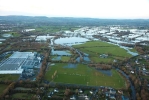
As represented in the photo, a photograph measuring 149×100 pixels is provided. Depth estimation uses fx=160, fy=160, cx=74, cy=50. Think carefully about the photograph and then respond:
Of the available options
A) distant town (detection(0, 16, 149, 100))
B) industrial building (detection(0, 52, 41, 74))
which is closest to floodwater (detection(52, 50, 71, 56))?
distant town (detection(0, 16, 149, 100))

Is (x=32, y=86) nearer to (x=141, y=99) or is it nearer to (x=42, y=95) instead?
(x=42, y=95)

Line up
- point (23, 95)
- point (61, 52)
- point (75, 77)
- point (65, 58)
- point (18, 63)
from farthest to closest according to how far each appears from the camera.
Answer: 1. point (61, 52)
2. point (65, 58)
3. point (18, 63)
4. point (75, 77)
5. point (23, 95)

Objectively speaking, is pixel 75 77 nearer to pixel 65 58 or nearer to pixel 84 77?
pixel 84 77

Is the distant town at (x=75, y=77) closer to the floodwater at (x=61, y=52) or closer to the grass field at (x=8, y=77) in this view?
the grass field at (x=8, y=77)

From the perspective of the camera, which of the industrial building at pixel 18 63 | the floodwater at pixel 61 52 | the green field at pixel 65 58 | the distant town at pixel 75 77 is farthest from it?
the floodwater at pixel 61 52

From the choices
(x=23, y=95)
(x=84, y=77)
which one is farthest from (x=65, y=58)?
(x=23, y=95)

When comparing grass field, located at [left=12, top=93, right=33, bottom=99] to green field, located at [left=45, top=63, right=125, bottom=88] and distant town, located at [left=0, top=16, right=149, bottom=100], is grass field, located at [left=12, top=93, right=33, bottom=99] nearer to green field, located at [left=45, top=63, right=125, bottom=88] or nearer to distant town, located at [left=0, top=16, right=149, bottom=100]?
distant town, located at [left=0, top=16, right=149, bottom=100]

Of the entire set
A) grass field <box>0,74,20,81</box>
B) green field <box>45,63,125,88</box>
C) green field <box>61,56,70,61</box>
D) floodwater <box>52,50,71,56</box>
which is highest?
green field <box>45,63,125,88</box>

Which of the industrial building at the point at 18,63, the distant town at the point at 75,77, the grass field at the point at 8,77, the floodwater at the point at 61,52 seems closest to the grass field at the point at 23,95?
the distant town at the point at 75,77

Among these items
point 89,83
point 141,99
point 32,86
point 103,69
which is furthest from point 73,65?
point 141,99

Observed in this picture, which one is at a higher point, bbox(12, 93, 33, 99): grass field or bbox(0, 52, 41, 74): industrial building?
bbox(0, 52, 41, 74): industrial building
